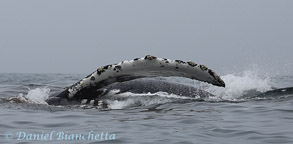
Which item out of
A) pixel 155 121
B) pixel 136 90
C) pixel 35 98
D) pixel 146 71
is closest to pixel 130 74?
pixel 146 71

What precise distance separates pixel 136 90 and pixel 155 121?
8.43ft

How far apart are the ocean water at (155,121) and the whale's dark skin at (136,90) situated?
193mm

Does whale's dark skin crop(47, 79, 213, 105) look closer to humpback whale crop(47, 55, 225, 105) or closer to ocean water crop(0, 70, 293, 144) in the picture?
humpback whale crop(47, 55, 225, 105)

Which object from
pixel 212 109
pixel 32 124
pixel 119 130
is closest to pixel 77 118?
pixel 32 124

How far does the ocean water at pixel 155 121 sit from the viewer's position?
5.94m

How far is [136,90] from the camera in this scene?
9.57 m

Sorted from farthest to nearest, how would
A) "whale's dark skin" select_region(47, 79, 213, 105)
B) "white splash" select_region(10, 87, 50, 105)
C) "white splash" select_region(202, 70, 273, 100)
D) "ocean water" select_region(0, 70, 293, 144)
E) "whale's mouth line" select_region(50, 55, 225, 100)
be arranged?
"white splash" select_region(202, 70, 273, 100) → "white splash" select_region(10, 87, 50, 105) → "whale's dark skin" select_region(47, 79, 213, 105) → "whale's mouth line" select_region(50, 55, 225, 100) → "ocean water" select_region(0, 70, 293, 144)

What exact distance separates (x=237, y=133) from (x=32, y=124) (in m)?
2.95

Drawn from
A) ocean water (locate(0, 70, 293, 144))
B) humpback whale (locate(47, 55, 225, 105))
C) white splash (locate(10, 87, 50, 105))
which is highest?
humpback whale (locate(47, 55, 225, 105))

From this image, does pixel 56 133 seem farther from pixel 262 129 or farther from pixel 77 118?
pixel 262 129

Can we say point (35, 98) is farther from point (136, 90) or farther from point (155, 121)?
point (155, 121)

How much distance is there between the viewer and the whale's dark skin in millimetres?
8949

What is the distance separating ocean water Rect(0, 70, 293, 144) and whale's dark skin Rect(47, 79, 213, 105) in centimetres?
19

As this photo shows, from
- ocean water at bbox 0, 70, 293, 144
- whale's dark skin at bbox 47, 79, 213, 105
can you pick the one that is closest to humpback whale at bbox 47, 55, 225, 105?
whale's dark skin at bbox 47, 79, 213, 105
